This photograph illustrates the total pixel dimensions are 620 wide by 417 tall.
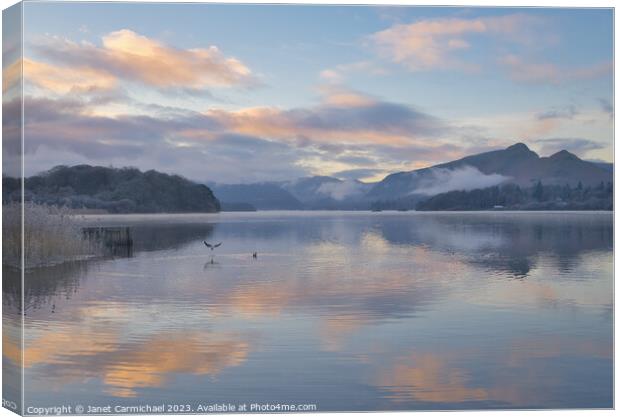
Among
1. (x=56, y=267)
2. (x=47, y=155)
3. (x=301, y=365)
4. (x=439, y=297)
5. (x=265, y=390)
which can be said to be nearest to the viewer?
(x=265, y=390)

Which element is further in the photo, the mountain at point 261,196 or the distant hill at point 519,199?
the mountain at point 261,196

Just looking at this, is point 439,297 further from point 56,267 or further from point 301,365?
point 56,267

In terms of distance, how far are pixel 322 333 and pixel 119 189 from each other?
5990 millimetres

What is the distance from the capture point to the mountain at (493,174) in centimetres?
1605

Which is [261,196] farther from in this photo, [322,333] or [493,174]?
[493,174]

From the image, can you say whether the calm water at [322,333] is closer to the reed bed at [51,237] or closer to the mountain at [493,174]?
the reed bed at [51,237]

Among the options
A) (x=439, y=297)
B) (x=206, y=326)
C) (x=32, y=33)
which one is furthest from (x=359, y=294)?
(x=32, y=33)

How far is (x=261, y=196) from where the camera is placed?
18.4m

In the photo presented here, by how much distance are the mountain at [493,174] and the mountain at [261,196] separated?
1868mm

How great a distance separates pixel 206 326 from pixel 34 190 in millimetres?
4513

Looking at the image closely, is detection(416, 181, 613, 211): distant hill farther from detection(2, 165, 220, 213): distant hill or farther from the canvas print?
detection(2, 165, 220, 213): distant hill

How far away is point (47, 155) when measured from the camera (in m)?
14.6

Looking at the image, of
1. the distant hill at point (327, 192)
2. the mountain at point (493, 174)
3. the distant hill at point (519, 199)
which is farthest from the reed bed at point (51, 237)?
the distant hill at point (519, 199)

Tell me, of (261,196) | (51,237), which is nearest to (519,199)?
(261,196)
